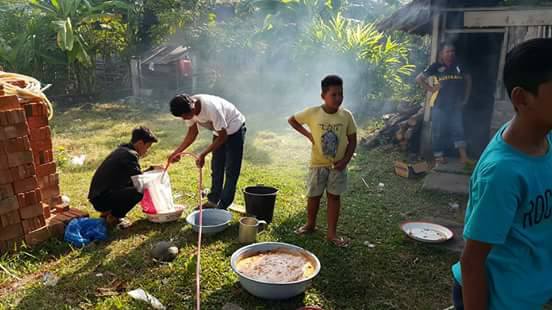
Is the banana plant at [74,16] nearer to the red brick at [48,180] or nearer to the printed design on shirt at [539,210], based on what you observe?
the red brick at [48,180]

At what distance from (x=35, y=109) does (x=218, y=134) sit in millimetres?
2010

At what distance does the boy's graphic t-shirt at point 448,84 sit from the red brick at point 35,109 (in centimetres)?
595

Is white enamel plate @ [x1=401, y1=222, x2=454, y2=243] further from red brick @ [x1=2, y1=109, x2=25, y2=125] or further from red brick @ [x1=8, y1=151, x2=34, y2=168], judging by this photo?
red brick @ [x1=2, y1=109, x2=25, y2=125]

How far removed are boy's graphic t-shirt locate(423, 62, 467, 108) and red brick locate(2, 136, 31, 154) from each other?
616 cm

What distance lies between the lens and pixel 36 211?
4.12 m

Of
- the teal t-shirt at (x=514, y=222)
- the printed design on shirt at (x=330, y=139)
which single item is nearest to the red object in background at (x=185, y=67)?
the printed design on shirt at (x=330, y=139)

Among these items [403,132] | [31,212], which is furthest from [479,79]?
[31,212]

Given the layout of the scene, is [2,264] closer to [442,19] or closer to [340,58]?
[442,19]

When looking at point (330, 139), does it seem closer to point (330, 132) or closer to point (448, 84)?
point (330, 132)

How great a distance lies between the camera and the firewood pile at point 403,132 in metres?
7.92

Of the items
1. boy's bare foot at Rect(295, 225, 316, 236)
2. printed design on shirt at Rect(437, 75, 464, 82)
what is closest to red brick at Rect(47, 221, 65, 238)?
boy's bare foot at Rect(295, 225, 316, 236)

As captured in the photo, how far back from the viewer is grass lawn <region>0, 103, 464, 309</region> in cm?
337

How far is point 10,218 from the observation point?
3916 mm

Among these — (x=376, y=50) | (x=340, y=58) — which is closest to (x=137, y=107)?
(x=340, y=58)
